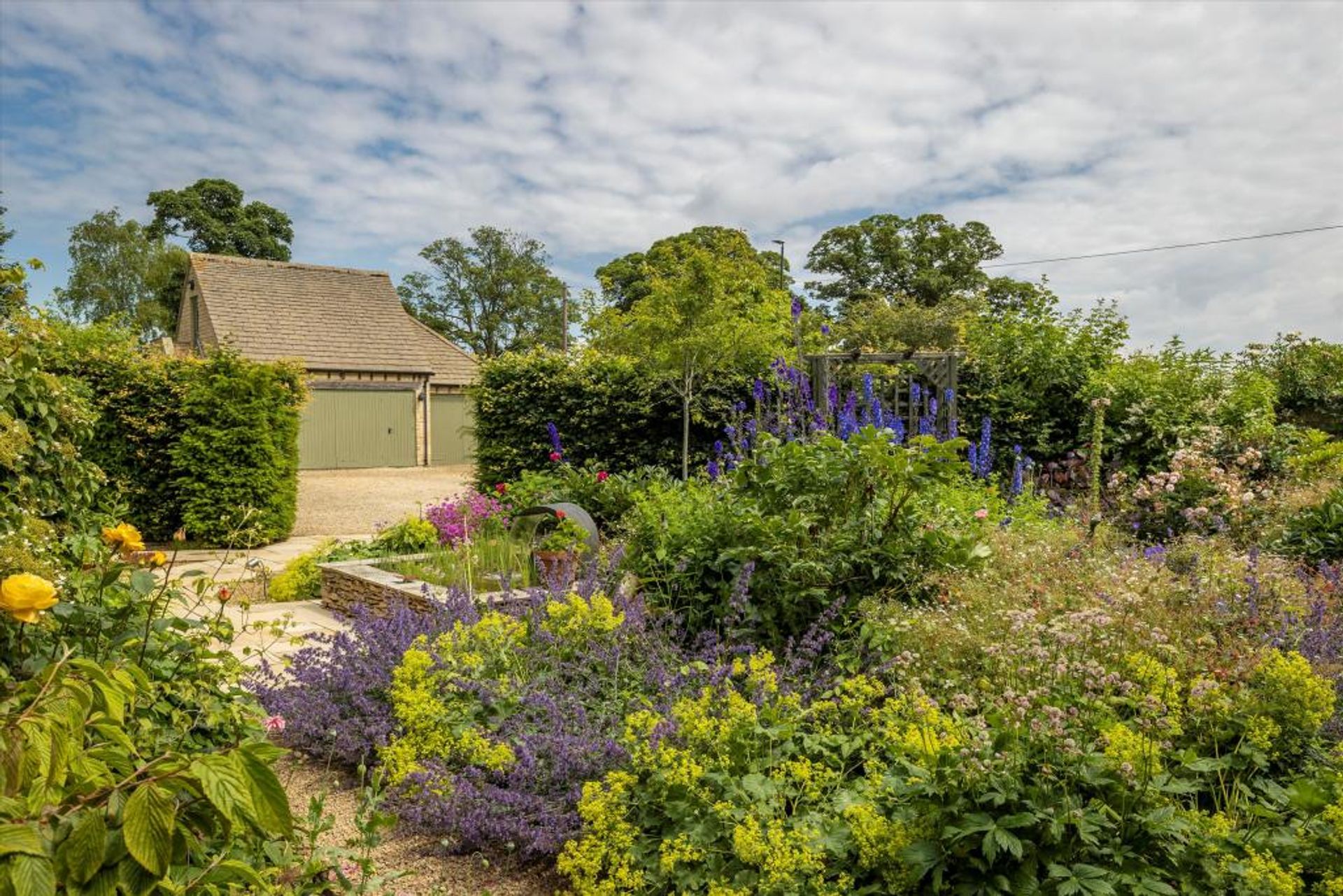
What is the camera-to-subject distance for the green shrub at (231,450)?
10.9 m

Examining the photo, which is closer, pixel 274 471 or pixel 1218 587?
pixel 1218 587

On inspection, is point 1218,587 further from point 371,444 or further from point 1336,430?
point 371,444

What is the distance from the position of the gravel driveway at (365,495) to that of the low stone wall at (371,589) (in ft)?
10.8

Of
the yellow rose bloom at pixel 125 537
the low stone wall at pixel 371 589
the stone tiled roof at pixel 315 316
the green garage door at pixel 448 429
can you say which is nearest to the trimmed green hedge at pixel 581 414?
the low stone wall at pixel 371 589

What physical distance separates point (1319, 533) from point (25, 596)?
6.79m

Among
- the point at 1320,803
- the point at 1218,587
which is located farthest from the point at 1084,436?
the point at 1320,803

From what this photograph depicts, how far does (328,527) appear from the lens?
12961mm

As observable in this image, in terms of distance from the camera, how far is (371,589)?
6.36 m

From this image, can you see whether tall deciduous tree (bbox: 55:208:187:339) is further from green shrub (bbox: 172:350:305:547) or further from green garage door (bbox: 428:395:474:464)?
green shrub (bbox: 172:350:305:547)

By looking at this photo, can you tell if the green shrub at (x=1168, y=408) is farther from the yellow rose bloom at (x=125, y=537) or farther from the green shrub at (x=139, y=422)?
the green shrub at (x=139, y=422)

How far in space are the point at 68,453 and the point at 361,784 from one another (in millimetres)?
1693

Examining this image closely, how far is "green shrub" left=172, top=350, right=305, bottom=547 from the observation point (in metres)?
10.9

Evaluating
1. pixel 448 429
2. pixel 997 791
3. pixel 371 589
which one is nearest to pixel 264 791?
pixel 997 791

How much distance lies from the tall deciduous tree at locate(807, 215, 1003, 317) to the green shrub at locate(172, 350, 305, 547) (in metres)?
27.5
